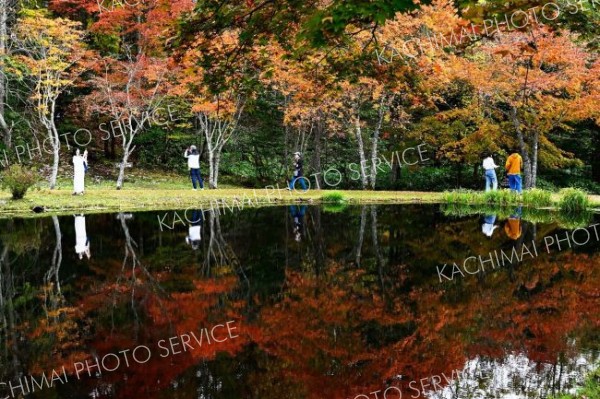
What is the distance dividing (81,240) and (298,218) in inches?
225

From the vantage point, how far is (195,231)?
493 inches

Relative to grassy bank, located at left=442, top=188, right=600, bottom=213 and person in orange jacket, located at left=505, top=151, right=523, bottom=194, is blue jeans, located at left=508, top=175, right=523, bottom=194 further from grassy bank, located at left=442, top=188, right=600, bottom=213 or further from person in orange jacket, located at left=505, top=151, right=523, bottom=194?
grassy bank, located at left=442, top=188, right=600, bottom=213

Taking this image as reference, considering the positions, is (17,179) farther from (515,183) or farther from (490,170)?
(515,183)

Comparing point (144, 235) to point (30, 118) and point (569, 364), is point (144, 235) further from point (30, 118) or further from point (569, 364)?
point (30, 118)

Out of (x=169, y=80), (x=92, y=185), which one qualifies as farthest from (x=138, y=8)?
(x=92, y=185)

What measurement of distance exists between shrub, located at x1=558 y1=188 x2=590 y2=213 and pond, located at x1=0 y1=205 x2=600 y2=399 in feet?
17.1

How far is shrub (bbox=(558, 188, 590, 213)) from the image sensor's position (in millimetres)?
16472

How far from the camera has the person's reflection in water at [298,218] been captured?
12.1m

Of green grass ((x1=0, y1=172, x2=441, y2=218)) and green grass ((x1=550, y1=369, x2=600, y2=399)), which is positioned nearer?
green grass ((x1=550, y1=369, x2=600, y2=399))

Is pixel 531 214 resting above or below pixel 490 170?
below

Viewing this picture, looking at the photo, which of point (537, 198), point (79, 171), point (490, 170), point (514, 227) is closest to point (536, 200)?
point (537, 198)

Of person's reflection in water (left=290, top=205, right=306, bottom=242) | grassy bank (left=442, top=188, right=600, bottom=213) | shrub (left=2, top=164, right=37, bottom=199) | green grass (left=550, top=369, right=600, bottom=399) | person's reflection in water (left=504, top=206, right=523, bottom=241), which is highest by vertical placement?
shrub (left=2, top=164, right=37, bottom=199)

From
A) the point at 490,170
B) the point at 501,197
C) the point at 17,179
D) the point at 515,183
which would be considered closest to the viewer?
the point at 17,179

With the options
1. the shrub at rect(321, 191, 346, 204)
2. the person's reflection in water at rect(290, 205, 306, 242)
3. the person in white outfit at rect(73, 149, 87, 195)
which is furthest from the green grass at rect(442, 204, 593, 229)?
the person in white outfit at rect(73, 149, 87, 195)
